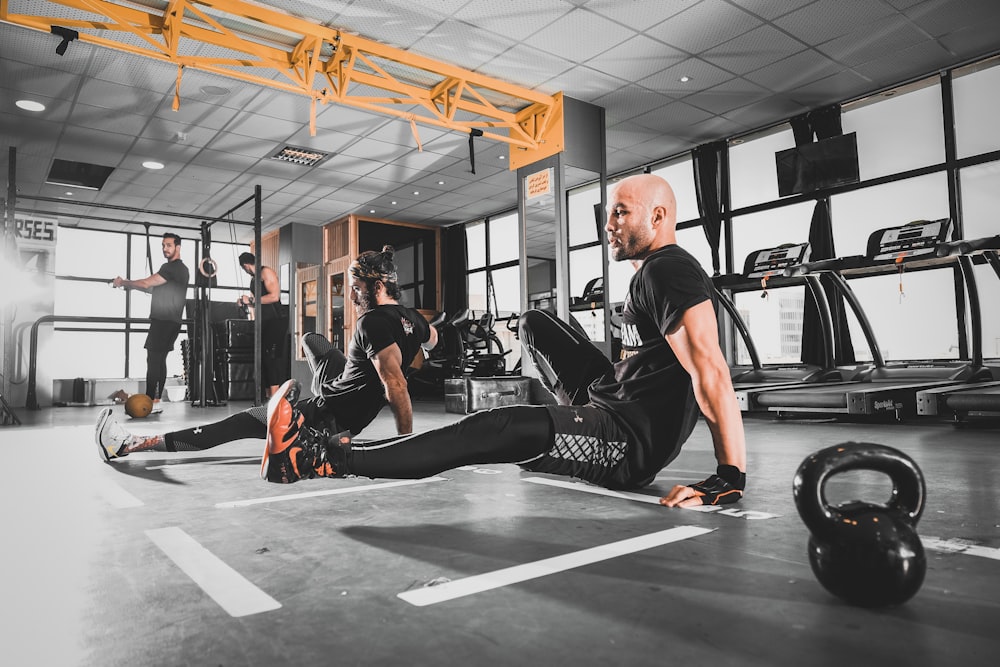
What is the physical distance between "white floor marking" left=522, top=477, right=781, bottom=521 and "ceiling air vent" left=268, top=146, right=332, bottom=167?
6.73m

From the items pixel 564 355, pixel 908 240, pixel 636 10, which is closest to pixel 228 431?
pixel 564 355

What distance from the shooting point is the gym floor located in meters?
0.98

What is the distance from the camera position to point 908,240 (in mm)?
5148

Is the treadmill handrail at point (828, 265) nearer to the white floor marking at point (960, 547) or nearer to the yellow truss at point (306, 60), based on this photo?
the yellow truss at point (306, 60)

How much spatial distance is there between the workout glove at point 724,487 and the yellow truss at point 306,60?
4.55 meters

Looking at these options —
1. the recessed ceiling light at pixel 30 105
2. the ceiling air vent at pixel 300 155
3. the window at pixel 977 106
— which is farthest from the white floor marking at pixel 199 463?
the window at pixel 977 106

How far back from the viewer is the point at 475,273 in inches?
464

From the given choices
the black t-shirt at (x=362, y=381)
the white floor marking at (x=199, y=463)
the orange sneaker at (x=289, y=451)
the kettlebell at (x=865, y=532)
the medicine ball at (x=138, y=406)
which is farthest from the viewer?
the medicine ball at (x=138, y=406)

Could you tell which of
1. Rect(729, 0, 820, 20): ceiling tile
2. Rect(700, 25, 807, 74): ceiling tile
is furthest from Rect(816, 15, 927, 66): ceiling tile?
Rect(729, 0, 820, 20): ceiling tile

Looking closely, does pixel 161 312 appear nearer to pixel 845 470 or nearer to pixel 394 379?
pixel 394 379

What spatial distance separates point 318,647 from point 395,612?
174 millimetres

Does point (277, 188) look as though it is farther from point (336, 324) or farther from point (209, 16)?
point (209, 16)

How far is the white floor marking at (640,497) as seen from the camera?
73.5 inches

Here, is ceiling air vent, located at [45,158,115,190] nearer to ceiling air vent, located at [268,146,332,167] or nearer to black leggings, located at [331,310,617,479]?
ceiling air vent, located at [268,146,332,167]
